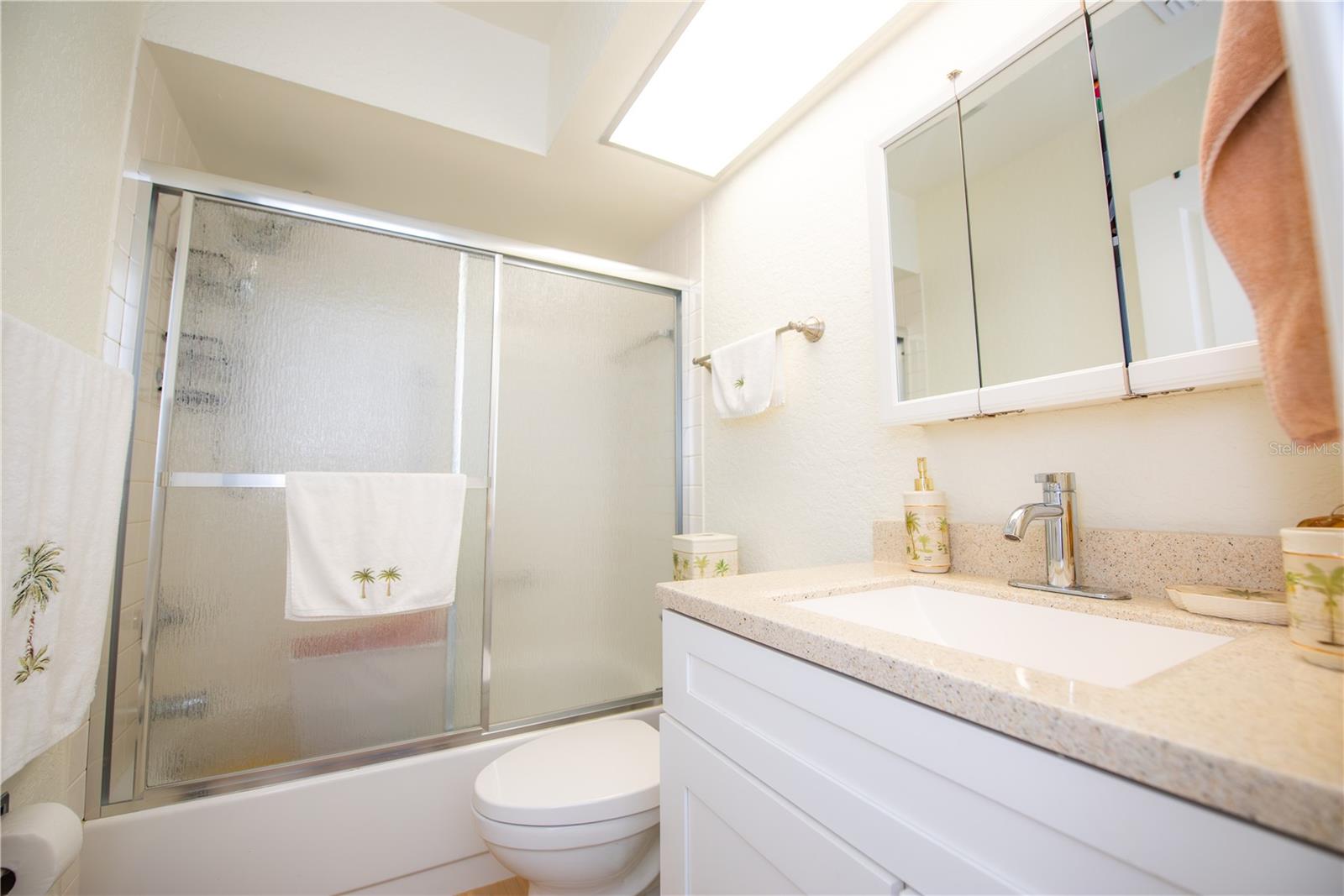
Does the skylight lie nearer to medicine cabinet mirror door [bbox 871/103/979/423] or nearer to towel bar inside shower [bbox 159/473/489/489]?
medicine cabinet mirror door [bbox 871/103/979/423]

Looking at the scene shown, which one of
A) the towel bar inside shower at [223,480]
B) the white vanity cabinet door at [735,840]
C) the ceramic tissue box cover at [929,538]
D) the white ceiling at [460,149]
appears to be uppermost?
the white ceiling at [460,149]

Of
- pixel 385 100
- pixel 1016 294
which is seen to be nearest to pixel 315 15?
pixel 385 100

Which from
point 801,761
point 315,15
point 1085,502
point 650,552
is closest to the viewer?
point 801,761

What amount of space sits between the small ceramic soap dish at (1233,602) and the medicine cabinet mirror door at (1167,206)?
27 cm

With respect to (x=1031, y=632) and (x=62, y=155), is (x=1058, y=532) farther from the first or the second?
(x=62, y=155)

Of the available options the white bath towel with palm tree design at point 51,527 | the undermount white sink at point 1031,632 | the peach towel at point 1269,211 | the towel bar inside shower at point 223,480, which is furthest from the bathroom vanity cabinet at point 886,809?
the towel bar inside shower at point 223,480

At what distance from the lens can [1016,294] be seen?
0.93 m

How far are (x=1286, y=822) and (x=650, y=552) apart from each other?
1.55 meters

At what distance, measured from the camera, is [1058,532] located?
82cm

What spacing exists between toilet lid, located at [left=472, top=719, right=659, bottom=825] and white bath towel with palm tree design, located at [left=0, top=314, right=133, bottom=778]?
0.71 meters

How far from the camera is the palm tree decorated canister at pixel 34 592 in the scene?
745mm

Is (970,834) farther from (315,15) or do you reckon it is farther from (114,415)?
(315,15)

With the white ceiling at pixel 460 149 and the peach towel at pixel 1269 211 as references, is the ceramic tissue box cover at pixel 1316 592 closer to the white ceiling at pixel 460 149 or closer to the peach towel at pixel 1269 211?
the peach towel at pixel 1269 211

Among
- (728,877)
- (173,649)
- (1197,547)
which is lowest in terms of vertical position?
(728,877)
